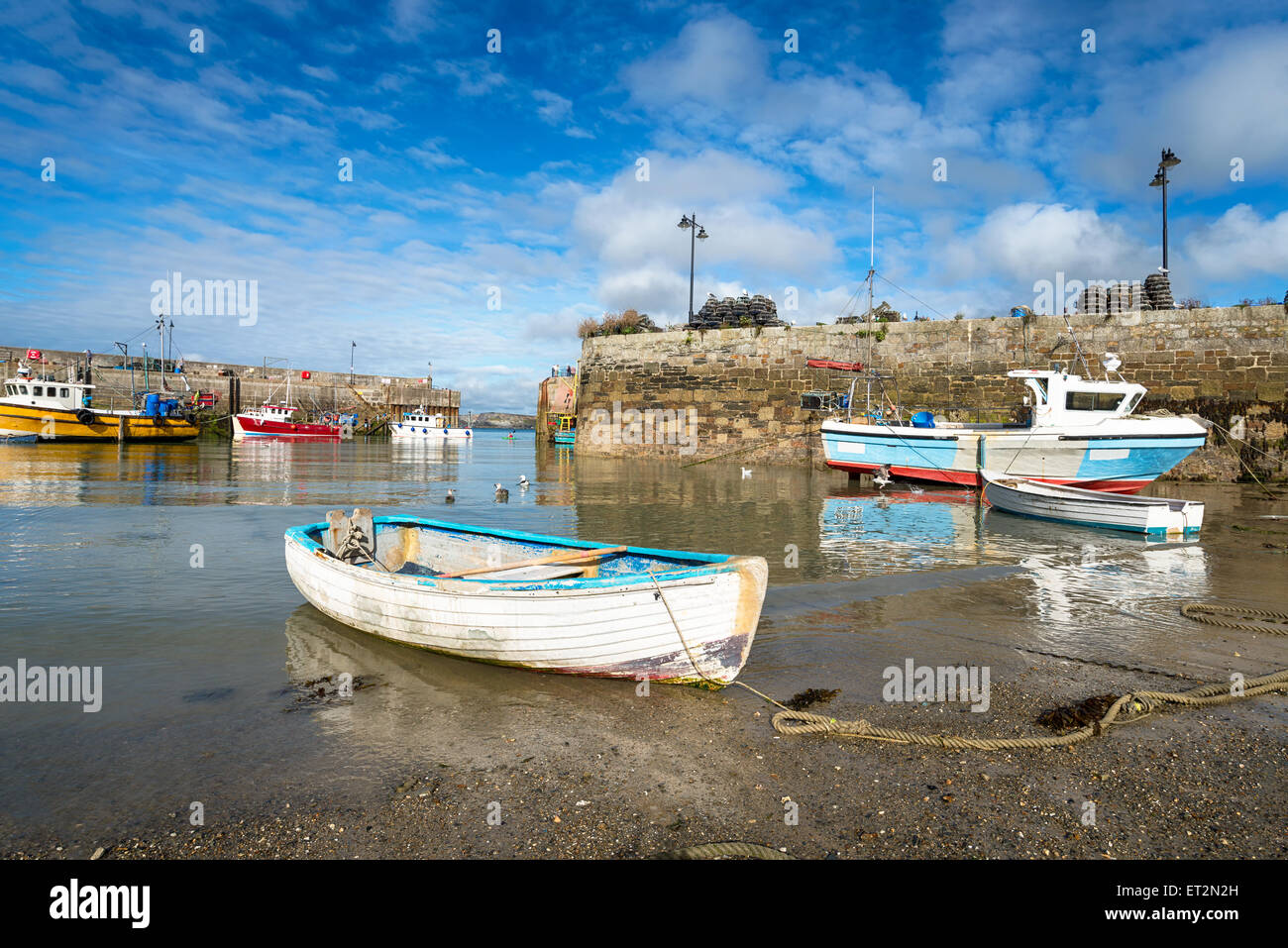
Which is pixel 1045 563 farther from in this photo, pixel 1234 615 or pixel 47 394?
pixel 47 394

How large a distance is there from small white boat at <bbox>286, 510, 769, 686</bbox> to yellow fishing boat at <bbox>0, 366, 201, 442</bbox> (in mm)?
43319

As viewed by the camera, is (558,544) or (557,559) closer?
(557,559)

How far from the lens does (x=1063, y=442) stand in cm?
1805

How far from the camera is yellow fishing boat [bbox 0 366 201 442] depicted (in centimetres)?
3775

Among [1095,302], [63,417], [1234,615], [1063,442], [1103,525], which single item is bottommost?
[1234,615]

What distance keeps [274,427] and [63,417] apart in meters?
13.7

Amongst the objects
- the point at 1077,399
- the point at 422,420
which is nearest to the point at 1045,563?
the point at 1077,399

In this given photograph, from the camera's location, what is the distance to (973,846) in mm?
3311

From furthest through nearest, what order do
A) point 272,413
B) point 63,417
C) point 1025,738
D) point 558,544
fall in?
point 272,413
point 63,417
point 558,544
point 1025,738

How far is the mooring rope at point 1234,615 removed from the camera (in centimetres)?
695

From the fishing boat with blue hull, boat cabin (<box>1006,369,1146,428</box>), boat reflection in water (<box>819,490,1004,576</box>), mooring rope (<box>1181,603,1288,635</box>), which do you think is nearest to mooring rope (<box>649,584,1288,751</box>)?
mooring rope (<box>1181,603,1288,635</box>)

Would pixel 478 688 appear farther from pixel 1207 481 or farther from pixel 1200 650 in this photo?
pixel 1207 481

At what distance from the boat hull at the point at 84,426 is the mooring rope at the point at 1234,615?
163 ft

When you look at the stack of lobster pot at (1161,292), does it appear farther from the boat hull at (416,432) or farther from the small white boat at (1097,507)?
the boat hull at (416,432)
